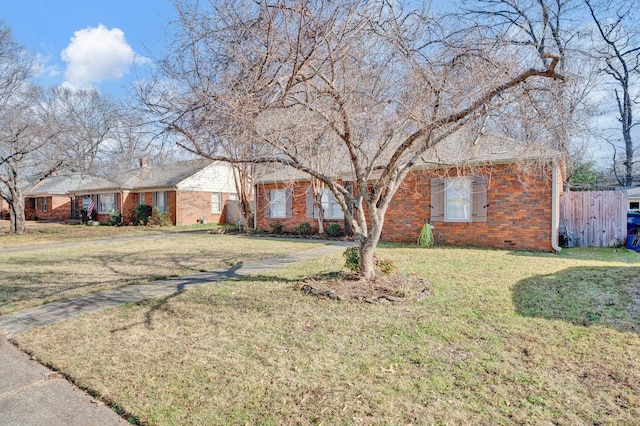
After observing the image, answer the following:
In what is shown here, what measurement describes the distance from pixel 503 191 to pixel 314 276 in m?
7.04

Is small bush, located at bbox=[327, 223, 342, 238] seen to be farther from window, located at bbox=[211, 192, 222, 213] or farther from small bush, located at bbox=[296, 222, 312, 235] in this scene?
window, located at bbox=[211, 192, 222, 213]

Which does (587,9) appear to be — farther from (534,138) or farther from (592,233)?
(534,138)

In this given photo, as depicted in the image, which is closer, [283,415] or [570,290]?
[283,415]

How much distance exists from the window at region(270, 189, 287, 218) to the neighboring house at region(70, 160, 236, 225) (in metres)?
7.68

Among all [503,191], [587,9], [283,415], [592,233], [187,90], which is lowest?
[283,415]

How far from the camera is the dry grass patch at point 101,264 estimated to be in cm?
636

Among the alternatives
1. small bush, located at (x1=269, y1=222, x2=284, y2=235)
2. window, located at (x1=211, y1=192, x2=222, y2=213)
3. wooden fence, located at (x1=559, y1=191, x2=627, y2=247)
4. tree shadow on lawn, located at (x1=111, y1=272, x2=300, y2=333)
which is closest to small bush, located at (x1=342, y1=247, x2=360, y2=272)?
tree shadow on lawn, located at (x1=111, y1=272, x2=300, y2=333)

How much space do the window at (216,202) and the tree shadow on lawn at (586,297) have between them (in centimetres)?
2166

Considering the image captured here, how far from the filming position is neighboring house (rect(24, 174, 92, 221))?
107 feet

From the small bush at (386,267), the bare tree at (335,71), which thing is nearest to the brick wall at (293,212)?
the small bush at (386,267)

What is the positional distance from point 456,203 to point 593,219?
14.2ft

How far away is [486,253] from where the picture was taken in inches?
382

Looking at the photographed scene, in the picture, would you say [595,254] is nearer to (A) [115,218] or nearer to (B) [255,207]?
(B) [255,207]

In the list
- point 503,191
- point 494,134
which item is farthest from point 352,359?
point 503,191
